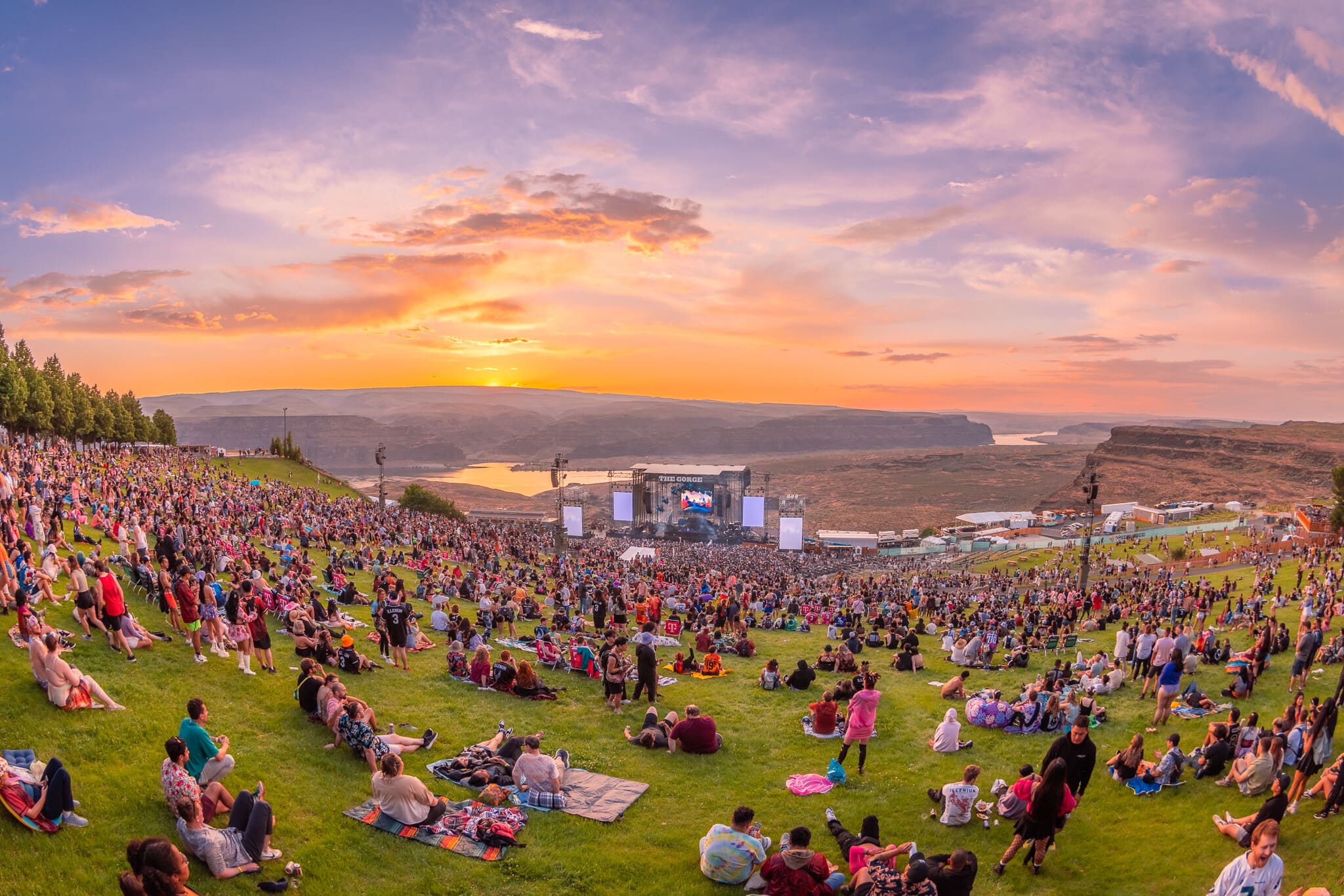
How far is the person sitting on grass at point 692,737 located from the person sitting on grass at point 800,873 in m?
4.14

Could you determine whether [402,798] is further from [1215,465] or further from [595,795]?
[1215,465]

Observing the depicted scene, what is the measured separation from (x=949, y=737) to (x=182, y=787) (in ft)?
34.7

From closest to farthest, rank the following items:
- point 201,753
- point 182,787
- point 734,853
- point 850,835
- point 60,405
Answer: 1. point 182,787
2. point 734,853
3. point 201,753
4. point 850,835
5. point 60,405

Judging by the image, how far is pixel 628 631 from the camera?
20.7 metres

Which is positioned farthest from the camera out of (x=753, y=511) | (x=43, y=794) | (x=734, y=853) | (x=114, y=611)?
(x=753, y=511)

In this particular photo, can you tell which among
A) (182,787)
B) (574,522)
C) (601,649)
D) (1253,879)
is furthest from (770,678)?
(574,522)

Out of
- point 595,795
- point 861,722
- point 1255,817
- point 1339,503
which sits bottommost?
point 1339,503

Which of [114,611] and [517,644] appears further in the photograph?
[517,644]

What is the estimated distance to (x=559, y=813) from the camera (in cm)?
950

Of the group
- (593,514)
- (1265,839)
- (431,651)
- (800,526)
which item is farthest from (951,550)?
(1265,839)

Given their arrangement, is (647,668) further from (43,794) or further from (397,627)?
(43,794)

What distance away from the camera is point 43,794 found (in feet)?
24.5

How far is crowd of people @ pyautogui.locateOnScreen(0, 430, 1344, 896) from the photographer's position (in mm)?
7930

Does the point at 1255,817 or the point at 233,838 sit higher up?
the point at 233,838
